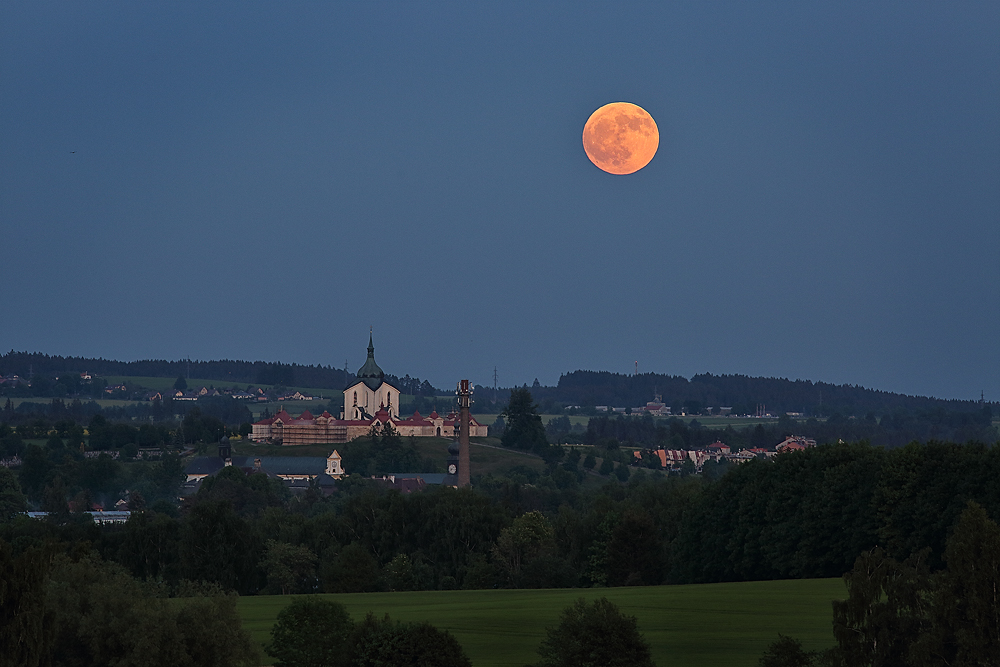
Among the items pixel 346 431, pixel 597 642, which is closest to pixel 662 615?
pixel 597 642

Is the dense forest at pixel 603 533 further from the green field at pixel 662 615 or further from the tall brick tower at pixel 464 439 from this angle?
the tall brick tower at pixel 464 439

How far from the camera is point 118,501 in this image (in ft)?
503

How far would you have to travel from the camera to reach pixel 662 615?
1695 inches

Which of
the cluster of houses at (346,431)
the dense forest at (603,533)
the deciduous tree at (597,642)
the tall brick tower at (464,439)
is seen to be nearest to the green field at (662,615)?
the deciduous tree at (597,642)

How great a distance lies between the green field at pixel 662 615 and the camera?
3716cm

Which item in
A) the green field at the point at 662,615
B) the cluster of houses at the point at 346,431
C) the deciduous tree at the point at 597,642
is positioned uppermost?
the cluster of houses at the point at 346,431

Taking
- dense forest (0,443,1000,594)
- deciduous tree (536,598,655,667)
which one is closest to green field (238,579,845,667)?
deciduous tree (536,598,655,667)

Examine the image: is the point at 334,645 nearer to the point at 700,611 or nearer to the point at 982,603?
the point at 700,611

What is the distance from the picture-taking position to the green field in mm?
37156

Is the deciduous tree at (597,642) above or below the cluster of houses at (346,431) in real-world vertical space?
below

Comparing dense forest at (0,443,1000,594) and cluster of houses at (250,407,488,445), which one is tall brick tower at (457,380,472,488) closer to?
cluster of houses at (250,407,488,445)

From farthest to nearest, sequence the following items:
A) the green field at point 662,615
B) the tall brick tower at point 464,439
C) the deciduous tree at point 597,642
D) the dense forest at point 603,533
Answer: the tall brick tower at point 464,439 < the dense forest at point 603,533 < the green field at point 662,615 < the deciduous tree at point 597,642

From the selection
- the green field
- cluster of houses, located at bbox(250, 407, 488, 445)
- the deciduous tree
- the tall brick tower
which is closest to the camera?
the deciduous tree

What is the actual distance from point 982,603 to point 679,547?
38.1 m
